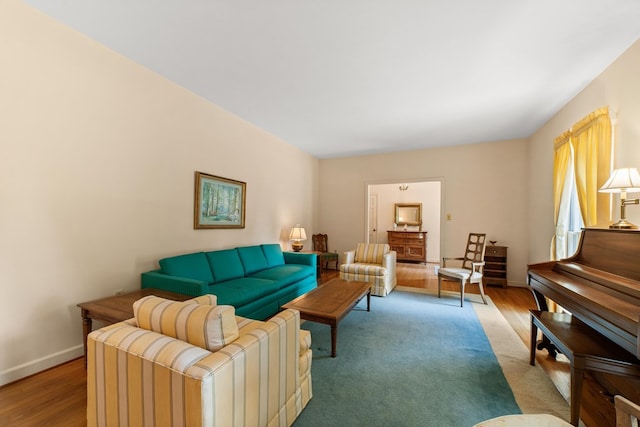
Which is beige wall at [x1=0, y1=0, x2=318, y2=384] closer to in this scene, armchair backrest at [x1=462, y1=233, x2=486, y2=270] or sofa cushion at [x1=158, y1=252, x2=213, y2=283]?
sofa cushion at [x1=158, y1=252, x2=213, y2=283]

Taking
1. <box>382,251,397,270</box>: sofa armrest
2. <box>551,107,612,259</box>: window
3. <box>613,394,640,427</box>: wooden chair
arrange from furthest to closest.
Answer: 1. <box>382,251,397,270</box>: sofa armrest
2. <box>551,107,612,259</box>: window
3. <box>613,394,640,427</box>: wooden chair

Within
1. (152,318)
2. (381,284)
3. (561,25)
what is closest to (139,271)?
(152,318)

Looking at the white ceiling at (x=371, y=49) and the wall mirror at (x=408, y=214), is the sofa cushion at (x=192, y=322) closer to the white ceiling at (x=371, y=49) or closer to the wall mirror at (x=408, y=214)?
the white ceiling at (x=371, y=49)

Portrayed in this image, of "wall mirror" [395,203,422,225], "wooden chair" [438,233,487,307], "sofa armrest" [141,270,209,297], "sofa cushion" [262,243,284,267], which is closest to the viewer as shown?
"sofa armrest" [141,270,209,297]

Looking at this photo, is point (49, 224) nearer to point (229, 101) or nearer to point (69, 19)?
point (69, 19)

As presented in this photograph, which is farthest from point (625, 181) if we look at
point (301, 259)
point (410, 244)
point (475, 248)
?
point (410, 244)

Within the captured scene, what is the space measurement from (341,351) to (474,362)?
1138mm

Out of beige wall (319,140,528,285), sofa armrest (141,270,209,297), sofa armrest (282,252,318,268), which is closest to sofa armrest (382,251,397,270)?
sofa armrest (282,252,318,268)

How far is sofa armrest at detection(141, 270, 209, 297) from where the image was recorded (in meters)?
2.20

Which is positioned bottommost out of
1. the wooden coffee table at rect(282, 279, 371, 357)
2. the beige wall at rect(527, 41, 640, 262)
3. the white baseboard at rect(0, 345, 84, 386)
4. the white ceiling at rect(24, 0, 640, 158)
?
the white baseboard at rect(0, 345, 84, 386)

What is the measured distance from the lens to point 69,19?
6.50 ft

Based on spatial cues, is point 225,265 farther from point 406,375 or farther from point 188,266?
point 406,375

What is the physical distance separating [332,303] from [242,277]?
1392 mm

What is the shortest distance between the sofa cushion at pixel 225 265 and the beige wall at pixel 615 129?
394cm
